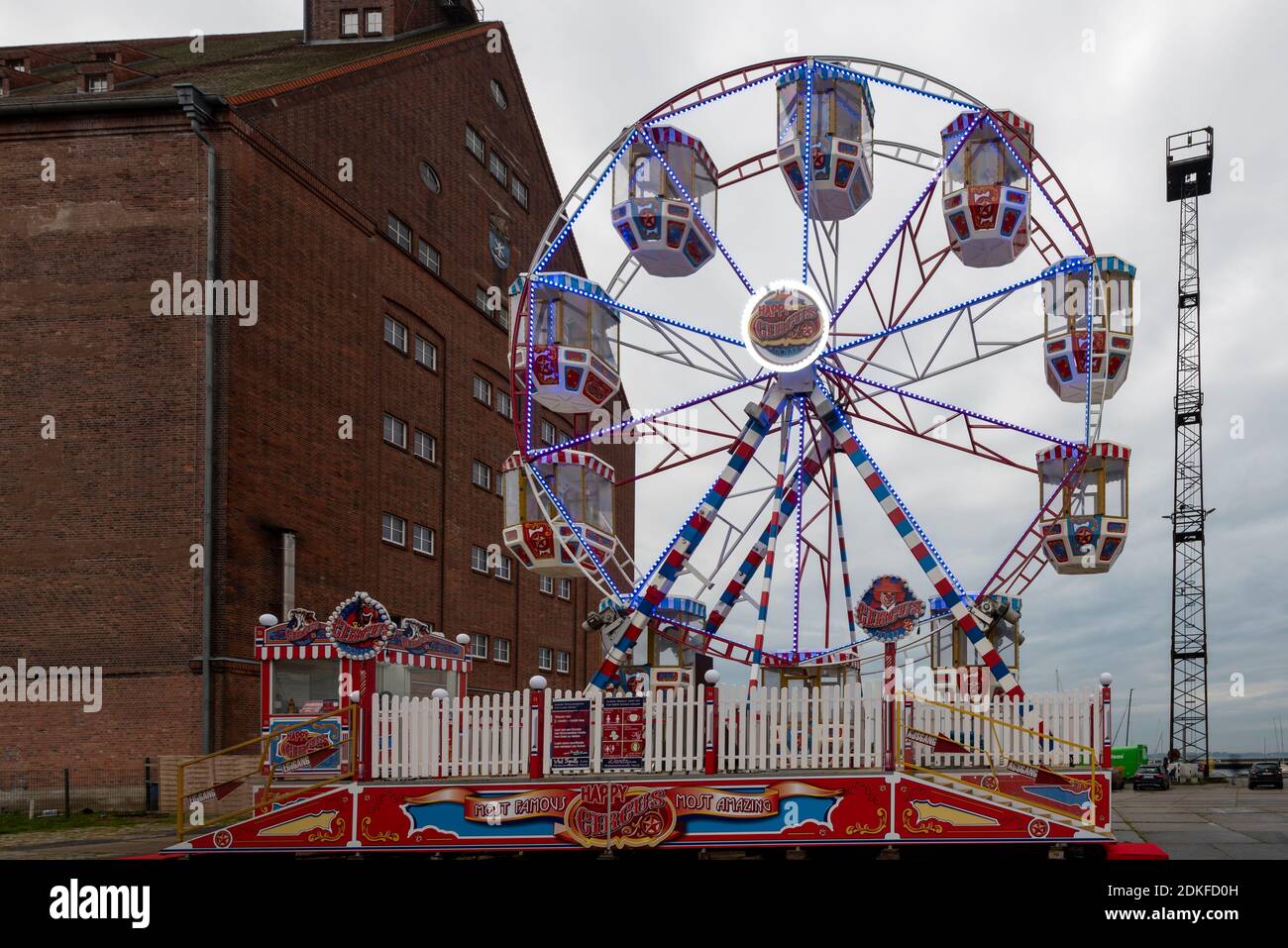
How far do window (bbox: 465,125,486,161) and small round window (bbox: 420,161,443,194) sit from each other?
3248 mm

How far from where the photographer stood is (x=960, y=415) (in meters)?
23.9

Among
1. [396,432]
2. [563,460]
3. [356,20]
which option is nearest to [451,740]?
[563,460]

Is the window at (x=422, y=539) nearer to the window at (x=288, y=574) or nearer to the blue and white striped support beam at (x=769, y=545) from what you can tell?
the window at (x=288, y=574)

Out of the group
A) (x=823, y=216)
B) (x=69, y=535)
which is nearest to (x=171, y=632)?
(x=69, y=535)

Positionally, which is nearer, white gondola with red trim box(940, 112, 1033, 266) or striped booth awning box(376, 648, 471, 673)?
striped booth awning box(376, 648, 471, 673)

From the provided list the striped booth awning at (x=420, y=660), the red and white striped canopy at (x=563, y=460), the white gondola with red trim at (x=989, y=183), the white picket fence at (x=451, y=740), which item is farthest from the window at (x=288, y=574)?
the white gondola with red trim at (x=989, y=183)

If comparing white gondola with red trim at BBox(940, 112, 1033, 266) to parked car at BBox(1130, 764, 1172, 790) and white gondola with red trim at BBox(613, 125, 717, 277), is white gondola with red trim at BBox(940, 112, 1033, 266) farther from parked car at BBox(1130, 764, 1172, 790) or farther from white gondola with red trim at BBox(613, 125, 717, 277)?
parked car at BBox(1130, 764, 1172, 790)

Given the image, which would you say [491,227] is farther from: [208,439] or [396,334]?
[208,439]

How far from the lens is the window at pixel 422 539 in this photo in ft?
142

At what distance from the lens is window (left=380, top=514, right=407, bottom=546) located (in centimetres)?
4119

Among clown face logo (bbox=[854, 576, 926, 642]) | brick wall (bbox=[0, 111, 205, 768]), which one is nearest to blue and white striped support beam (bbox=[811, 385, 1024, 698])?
clown face logo (bbox=[854, 576, 926, 642])

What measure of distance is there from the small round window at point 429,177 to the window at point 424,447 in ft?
28.7

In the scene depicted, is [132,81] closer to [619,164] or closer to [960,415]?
[619,164]
